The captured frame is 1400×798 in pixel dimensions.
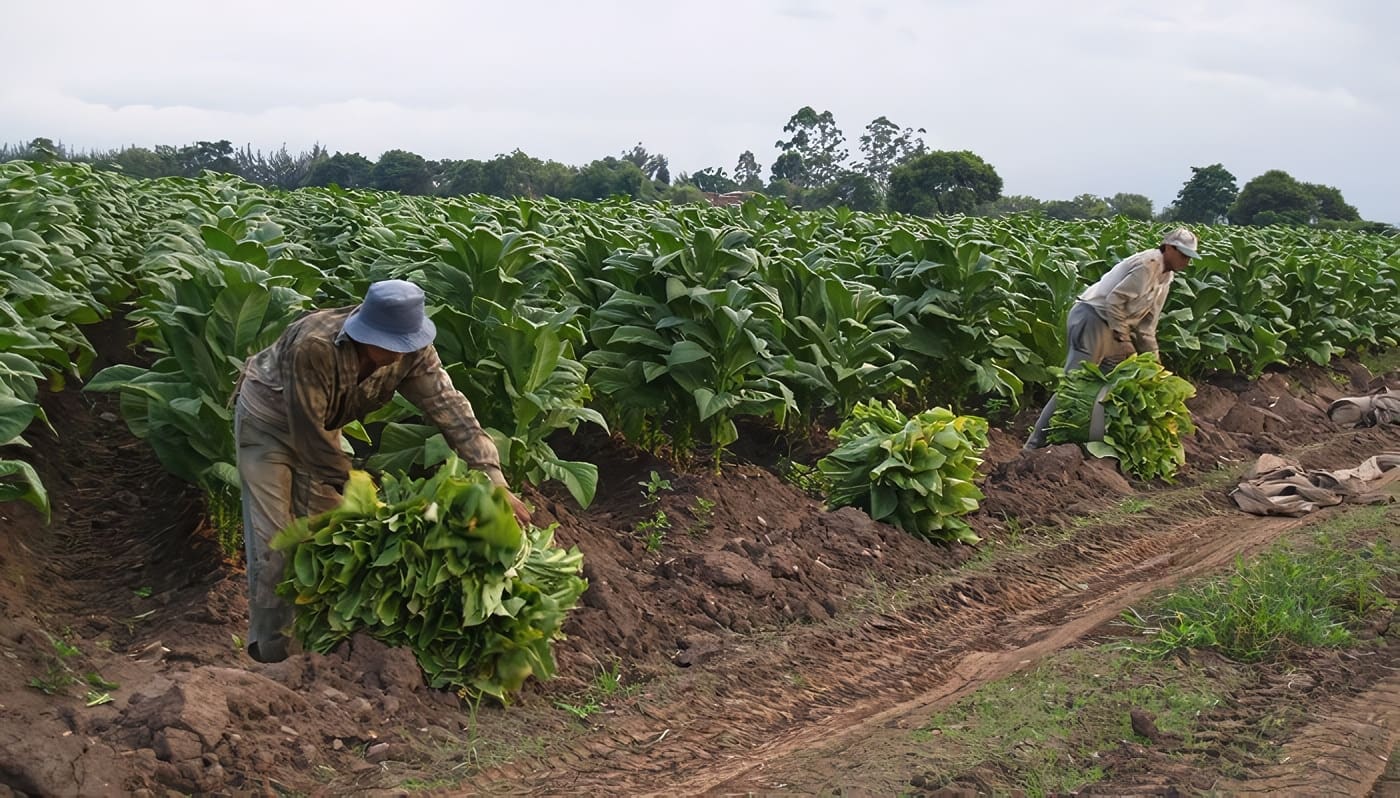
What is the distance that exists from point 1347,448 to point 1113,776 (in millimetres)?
7462

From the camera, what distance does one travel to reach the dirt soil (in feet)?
12.2

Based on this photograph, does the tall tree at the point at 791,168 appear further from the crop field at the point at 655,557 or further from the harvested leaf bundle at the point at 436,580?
the harvested leaf bundle at the point at 436,580

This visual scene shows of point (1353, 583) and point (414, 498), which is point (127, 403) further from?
point (1353, 583)

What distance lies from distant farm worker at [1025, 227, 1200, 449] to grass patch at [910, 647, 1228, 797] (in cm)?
414

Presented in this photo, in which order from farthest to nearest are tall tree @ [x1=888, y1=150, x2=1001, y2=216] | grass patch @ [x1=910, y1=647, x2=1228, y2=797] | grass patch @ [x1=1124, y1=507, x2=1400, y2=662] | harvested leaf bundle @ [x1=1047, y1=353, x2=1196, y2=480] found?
tall tree @ [x1=888, y1=150, x2=1001, y2=216] → harvested leaf bundle @ [x1=1047, y1=353, x2=1196, y2=480] → grass patch @ [x1=1124, y1=507, x2=1400, y2=662] → grass patch @ [x1=910, y1=647, x2=1228, y2=797]

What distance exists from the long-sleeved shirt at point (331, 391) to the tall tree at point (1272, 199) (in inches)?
1683

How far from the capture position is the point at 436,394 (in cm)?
428

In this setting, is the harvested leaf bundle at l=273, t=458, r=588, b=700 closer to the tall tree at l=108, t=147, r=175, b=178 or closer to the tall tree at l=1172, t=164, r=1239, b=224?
the tall tree at l=108, t=147, r=175, b=178

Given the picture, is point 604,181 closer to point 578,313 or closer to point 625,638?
point 578,313

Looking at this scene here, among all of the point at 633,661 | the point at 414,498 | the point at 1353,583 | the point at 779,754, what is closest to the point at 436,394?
the point at 414,498

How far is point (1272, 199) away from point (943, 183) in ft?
40.3

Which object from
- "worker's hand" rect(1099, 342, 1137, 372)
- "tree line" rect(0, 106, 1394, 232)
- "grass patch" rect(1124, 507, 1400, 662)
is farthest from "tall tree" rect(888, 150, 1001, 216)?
"grass patch" rect(1124, 507, 1400, 662)

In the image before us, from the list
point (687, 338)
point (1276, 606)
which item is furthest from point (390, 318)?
point (1276, 606)

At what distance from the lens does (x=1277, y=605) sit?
521 cm
